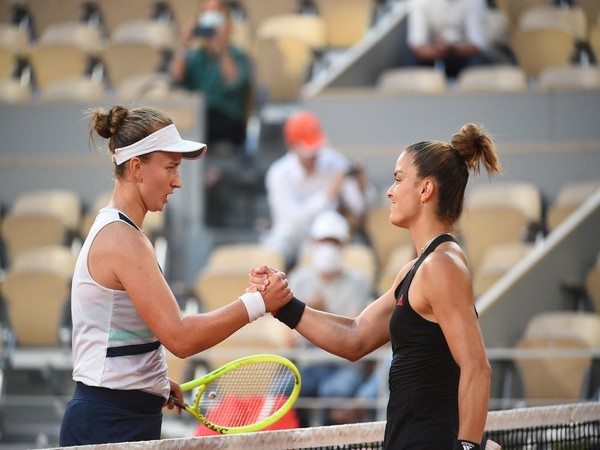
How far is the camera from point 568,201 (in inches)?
372

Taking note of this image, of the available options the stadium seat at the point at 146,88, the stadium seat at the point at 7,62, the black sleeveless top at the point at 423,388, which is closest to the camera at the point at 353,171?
the stadium seat at the point at 146,88

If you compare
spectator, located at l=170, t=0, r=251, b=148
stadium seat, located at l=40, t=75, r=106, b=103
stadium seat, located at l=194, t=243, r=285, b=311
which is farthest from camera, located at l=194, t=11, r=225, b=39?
stadium seat, located at l=194, t=243, r=285, b=311

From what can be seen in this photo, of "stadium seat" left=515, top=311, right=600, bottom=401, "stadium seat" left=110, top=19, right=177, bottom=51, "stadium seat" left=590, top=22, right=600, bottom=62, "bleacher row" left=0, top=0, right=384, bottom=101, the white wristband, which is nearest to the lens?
the white wristband

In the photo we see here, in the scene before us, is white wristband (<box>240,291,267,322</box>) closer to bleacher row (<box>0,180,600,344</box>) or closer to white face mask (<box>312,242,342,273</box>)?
white face mask (<box>312,242,342,273</box>)

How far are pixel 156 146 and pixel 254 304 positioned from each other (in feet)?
1.85

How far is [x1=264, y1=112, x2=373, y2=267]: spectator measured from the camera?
9430mm

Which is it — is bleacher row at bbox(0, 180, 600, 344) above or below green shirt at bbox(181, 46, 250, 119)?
below

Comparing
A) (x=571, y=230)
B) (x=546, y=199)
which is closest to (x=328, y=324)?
(x=571, y=230)

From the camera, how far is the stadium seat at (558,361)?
769 cm

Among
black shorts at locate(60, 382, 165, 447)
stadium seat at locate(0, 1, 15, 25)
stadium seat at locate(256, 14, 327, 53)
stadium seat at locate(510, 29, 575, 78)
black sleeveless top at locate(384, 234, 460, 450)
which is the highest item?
stadium seat at locate(0, 1, 15, 25)

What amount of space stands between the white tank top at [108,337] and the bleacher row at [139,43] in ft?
23.7

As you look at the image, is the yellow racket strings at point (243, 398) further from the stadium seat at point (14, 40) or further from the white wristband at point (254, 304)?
the stadium seat at point (14, 40)

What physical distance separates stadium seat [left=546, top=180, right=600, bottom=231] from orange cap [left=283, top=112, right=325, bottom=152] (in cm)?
183

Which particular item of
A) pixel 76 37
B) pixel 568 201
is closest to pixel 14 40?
pixel 76 37
